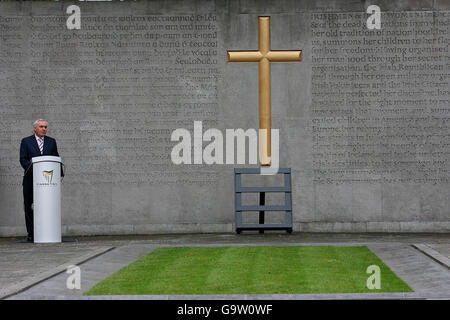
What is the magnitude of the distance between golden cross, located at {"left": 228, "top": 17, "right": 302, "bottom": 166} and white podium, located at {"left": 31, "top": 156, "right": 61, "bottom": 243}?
4092 mm

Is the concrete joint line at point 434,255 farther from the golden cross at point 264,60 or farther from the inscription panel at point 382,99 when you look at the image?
the golden cross at point 264,60

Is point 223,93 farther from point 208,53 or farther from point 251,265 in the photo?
point 251,265

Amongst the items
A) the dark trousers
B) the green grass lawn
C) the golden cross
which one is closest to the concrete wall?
the golden cross

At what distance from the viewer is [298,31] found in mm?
15891

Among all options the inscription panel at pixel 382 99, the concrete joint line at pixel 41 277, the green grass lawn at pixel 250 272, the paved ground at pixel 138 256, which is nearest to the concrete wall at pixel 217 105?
the inscription panel at pixel 382 99

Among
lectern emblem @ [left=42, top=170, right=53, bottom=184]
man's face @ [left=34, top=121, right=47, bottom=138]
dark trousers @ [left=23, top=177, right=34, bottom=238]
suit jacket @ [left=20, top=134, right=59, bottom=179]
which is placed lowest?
dark trousers @ [left=23, top=177, right=34, bottom=238]

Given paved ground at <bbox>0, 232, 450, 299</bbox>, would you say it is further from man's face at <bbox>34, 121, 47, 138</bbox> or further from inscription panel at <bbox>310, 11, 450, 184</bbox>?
man's face at <bbox>34, 121, 47, 138</bbox>

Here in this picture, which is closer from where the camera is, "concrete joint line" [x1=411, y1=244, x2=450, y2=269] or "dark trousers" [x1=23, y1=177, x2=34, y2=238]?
"concrete joint line" [x1=411, y1=244, x2=450, y2=269]

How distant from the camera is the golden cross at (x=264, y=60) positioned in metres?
15.6

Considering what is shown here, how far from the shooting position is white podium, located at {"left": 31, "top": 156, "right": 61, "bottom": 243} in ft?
43.1

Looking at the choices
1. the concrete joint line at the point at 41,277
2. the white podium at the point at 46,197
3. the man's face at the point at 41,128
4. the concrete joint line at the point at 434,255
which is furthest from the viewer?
the man's face at the point at 41,128

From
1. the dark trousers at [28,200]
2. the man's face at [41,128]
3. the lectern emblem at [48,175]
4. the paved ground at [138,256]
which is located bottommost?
the paved ground at [138,256]

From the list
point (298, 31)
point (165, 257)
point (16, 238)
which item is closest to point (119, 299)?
point (165, 257)

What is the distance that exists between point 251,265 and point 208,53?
707cm
